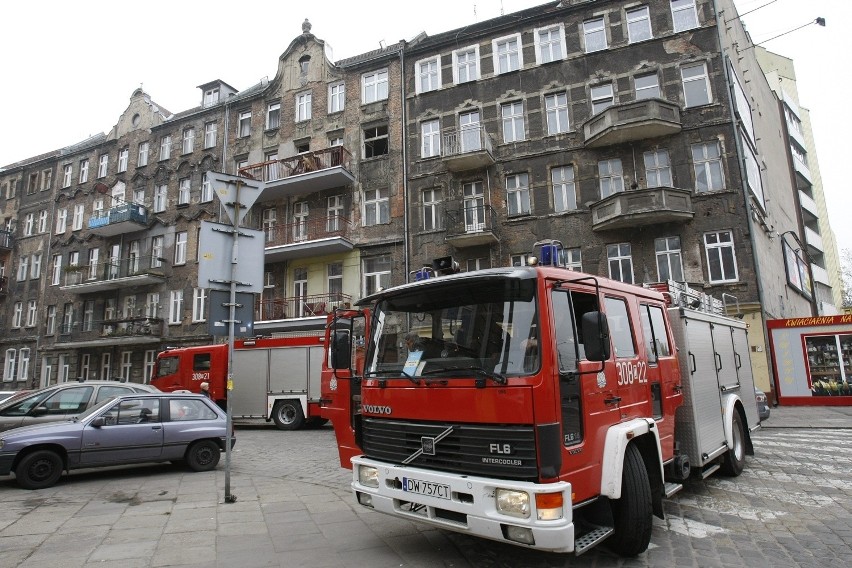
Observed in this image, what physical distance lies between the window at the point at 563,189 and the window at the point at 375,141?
8342 millimetres

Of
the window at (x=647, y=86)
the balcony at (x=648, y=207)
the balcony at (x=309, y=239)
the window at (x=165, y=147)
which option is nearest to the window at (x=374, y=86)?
the balcony at (x=309, y=239)

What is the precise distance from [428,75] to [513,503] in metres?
23.9

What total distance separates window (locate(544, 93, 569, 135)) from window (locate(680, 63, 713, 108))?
14.6 ft

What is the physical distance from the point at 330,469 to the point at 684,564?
6.45 meters

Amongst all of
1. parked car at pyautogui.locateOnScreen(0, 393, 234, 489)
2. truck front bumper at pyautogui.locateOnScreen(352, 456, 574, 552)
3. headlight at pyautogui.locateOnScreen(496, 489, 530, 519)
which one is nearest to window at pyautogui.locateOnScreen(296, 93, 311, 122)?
parked car at pyautogui.locateOnScreen(0, 393, 234, 489)

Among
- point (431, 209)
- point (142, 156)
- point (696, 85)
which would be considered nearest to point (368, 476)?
point (431, 209)

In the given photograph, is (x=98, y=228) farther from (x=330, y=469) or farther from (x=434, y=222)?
(x=330, y=469)

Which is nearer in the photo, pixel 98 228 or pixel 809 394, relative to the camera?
pixel 809 394

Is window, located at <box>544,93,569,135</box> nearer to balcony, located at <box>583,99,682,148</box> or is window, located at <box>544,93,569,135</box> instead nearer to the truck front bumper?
balcony, located at <box>583,99,682,148</box>

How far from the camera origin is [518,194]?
72.7 ft

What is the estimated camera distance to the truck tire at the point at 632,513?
446 cm

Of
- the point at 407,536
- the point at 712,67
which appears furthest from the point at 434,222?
the point at 407,536

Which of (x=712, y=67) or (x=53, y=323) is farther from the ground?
(x=712, y=67)

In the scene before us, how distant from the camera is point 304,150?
27.3 metres
